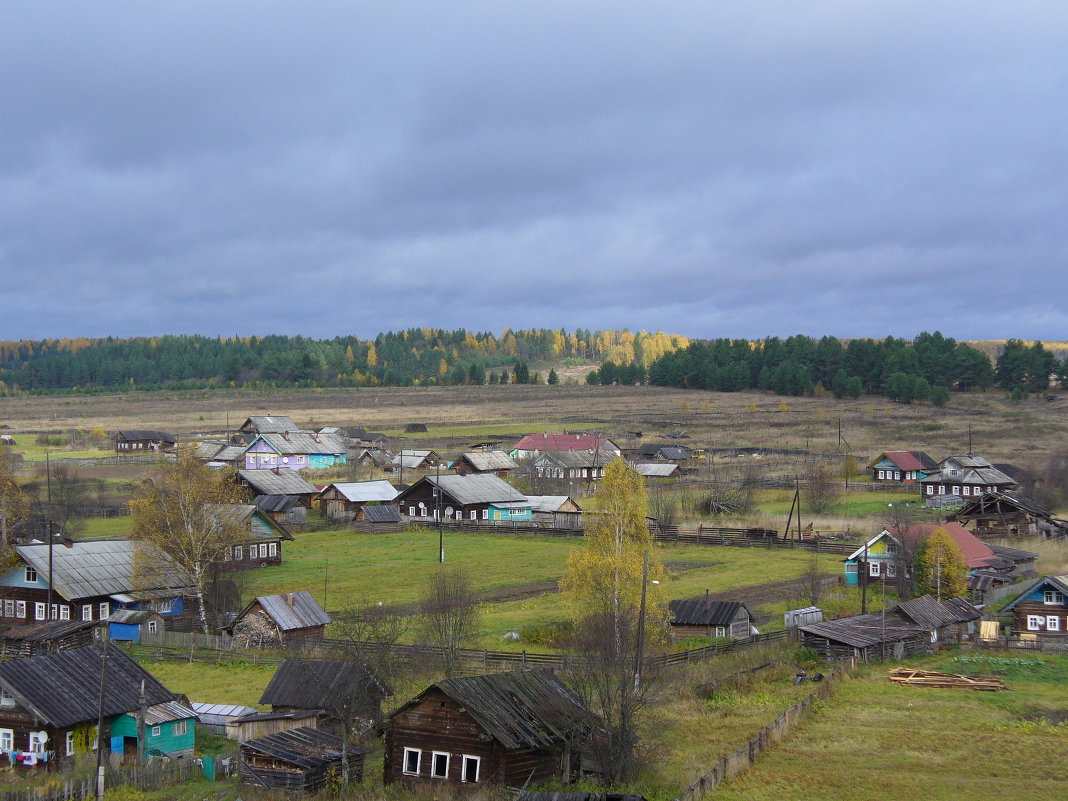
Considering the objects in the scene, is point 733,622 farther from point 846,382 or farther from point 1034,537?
point 846,382

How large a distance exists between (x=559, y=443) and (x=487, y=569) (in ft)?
167

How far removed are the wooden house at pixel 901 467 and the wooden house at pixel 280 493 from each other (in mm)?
46004

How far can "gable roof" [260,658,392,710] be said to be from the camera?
85.5ft

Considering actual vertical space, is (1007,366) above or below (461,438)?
above

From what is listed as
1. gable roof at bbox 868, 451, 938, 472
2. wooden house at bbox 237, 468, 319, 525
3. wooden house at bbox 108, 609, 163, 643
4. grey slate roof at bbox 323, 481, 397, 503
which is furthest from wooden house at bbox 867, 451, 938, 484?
wooden house at bbox 108, 609, 163, 643

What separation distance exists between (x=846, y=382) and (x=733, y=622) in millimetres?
125036

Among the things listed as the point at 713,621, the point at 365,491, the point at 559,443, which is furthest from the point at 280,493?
the point at 713,621

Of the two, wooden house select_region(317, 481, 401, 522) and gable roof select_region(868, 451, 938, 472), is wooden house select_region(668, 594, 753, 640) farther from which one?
gable roof select_region(868, 451, 938, 472)

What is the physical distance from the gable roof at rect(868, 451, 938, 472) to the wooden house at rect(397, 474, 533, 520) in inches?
1383

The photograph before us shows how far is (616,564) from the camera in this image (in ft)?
106

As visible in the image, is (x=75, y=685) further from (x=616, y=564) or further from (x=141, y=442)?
(x=141, y=442)

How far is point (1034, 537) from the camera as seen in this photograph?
60938mm

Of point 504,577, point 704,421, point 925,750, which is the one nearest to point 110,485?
point 504,577

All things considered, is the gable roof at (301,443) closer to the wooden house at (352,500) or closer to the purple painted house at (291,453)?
the purple painted house at (291,453)
